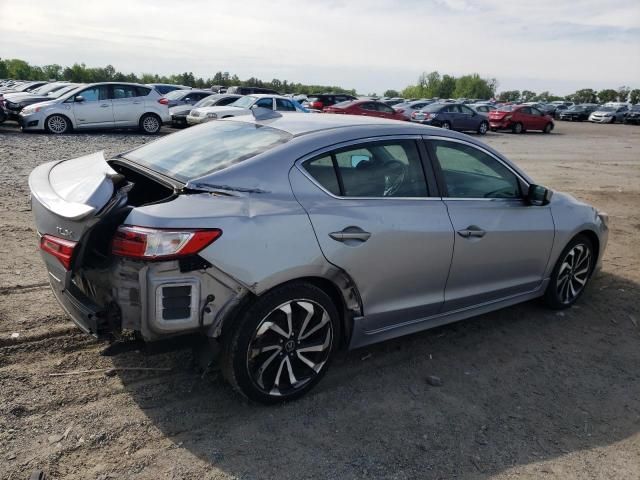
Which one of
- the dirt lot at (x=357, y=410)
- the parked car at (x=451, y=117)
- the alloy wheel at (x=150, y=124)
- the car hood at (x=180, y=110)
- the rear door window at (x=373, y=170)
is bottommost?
the dirt lot at (x=357, y=410)

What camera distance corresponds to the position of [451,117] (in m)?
25.6

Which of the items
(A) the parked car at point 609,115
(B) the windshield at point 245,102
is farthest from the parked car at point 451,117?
(A) the parked car at point 609,115

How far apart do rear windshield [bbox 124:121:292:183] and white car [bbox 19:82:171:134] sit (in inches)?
559

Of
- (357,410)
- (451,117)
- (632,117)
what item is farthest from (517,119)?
A: (357,410)

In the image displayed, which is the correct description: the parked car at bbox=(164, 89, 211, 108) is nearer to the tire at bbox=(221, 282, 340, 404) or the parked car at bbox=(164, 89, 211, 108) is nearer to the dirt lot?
the dirt lot

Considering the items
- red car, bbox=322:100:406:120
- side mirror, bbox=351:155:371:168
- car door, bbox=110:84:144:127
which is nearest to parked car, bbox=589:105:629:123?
red car, bbox=322:100:406:120

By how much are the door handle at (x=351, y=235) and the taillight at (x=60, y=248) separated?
140 cm

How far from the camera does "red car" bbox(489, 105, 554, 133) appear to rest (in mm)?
28938

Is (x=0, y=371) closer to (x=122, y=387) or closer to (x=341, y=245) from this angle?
(x=122, y=387)

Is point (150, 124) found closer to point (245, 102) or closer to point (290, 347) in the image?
point (245, 102)

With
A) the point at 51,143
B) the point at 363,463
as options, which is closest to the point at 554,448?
the point at 363,463

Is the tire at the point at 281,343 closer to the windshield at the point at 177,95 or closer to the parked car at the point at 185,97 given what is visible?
the parked car at the point at 185,97

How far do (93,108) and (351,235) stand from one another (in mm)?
15819

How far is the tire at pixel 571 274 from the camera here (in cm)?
476
